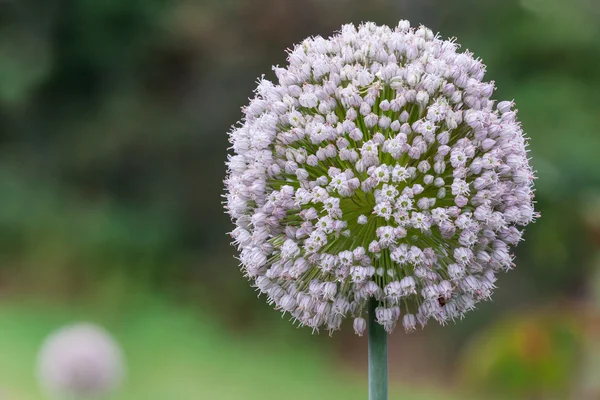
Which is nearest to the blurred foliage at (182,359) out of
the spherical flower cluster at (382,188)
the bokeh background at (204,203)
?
the bokeh background at (204,203)

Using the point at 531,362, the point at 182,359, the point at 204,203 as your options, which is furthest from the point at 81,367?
the point at 204,203

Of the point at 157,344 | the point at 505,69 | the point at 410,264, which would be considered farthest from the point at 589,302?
the point at 410,264

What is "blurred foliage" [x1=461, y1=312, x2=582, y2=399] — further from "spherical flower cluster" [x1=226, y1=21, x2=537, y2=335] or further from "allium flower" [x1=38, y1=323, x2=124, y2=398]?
"spherical flower cluster" [x1=226, y1=21, x2=537, y2=335]

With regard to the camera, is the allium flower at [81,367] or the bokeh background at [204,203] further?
the bokeh background at [204,203]

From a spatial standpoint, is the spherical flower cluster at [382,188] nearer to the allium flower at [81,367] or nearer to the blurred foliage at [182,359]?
the allium flower at [81,367]

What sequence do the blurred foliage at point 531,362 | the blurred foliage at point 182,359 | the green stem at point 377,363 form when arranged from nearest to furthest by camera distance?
1. the green stem at point 377,363
2. the blurred foliage at point 531,362
3. the blurred foliage at point 182,359

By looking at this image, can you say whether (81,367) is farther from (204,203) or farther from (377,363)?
(204,203)

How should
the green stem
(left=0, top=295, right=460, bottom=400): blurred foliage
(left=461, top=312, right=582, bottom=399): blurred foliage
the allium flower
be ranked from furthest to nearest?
(left=0, top=295, right=460, bottom=400): blurred foliage < (left=461, top=312, right=582, bottom=399): blurred foliage < the allium flower < the green stem

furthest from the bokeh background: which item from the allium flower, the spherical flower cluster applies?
the spherical flower cluster
